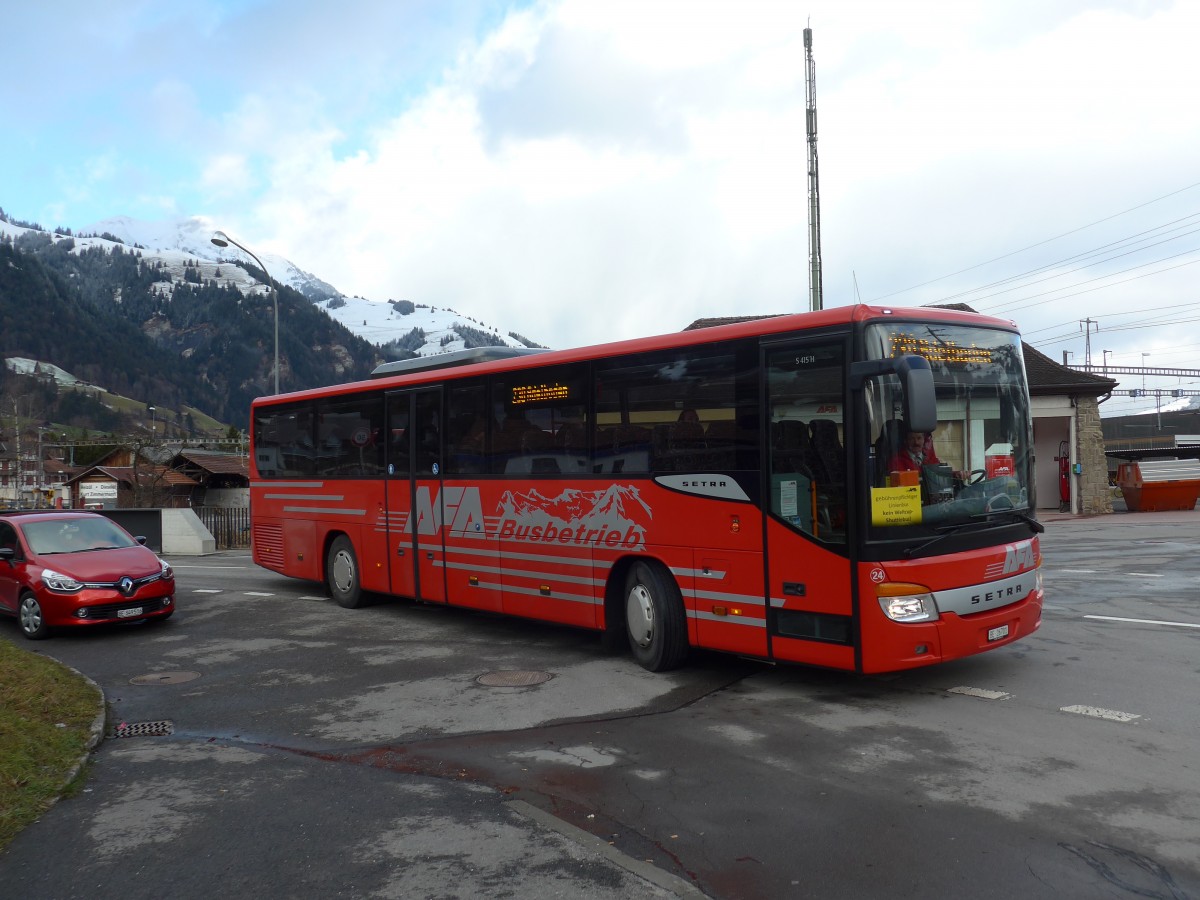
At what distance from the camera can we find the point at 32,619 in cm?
1244

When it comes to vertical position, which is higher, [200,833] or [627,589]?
[627,589]

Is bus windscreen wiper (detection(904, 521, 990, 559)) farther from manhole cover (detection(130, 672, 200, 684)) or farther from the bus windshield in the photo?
manhole cover (detection(130, 672, 200, 684))

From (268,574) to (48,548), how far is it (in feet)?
24.9

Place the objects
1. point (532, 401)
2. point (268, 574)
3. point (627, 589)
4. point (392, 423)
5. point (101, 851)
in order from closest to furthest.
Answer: point (101, 851) < point (627, 589) < point (532, 401) < point (392, 423) < point (268, 574)

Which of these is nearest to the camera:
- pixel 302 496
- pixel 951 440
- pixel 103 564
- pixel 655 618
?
pixel 951 440

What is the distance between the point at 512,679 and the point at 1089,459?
29.4 meters

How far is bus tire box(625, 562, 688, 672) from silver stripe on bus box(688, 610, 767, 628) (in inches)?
9.3

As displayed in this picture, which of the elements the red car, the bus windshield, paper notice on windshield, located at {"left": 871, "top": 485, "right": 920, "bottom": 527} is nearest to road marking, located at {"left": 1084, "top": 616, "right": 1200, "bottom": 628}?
the bus windshield

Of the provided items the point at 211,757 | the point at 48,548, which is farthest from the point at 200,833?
the point at 48,548

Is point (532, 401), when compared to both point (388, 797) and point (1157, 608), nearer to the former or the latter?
point (388, 797)

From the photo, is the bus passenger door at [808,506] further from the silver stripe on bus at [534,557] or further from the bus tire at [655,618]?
the silver stripe on bus at [534,557]

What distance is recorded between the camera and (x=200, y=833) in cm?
537

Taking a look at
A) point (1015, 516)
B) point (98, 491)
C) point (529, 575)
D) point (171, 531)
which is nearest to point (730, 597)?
point (1015, 516)

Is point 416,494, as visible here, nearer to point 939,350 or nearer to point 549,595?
point 549,595
